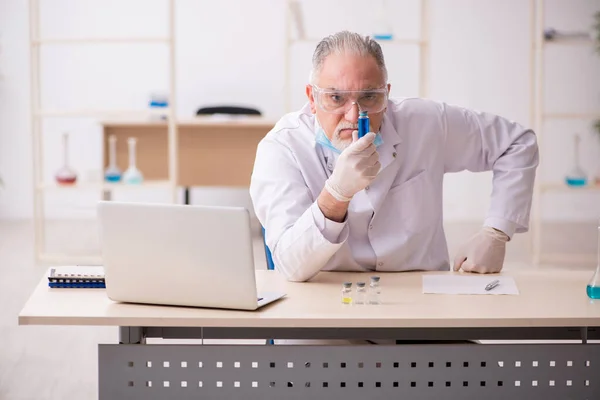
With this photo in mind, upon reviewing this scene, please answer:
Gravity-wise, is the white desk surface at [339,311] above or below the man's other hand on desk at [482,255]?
below

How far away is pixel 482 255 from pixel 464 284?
0.19m

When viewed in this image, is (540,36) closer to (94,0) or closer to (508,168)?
(508,168)

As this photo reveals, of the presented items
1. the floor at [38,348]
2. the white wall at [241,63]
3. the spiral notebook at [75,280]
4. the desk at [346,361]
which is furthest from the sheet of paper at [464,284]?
the white wall at [241,63]

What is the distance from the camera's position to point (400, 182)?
2.38 metres

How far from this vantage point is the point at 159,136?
6.06m

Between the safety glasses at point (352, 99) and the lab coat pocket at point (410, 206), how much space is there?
28cm

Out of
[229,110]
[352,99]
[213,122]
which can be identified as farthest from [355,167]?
[229,110]

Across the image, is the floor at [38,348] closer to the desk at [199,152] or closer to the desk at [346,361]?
the desk at [199,152]

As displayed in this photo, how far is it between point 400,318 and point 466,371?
0.21m

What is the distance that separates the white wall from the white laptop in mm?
5336

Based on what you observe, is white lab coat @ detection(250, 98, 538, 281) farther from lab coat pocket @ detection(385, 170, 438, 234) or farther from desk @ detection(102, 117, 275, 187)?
desk @ detection(102, 117, 275, 187)

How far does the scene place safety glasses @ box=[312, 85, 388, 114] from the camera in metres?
2.15

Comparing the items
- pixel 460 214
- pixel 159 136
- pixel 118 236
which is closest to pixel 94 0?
pixel 159 136

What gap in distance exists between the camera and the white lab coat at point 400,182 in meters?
2.22
